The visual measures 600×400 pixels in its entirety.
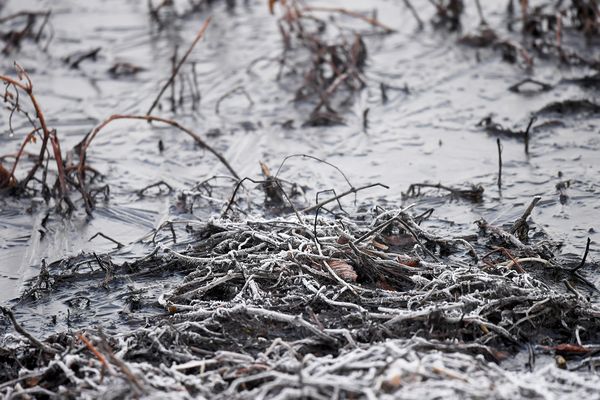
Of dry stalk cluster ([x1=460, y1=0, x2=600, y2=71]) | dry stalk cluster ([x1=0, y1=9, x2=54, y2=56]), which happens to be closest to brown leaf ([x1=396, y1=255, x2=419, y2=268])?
dry stalk cluster ([x1=460, y1=0, x2=600, y2=71])

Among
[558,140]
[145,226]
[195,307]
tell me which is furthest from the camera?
[558,140]

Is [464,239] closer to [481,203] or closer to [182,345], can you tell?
[481,203]

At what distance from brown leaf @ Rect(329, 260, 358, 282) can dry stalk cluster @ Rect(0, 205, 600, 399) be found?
1 cm

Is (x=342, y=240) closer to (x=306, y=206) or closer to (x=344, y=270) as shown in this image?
(x=344, y=270)

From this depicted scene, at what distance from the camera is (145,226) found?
531 centimetres

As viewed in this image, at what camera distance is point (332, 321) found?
12.8ft

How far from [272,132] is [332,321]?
290cm

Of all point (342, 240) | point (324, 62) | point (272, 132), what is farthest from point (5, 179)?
point (324, 62)

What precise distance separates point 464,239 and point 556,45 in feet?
11.2

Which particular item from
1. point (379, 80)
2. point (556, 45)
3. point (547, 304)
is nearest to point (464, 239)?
point (547, 304)

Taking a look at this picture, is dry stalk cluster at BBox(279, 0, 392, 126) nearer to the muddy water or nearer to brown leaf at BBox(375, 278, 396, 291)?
the muddy water

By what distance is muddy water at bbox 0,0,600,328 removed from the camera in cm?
523

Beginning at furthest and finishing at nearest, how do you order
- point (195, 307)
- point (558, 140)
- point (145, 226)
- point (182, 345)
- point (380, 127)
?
point (380, 127) → point (558, 140) → point (145, 226) → point (195, 307) → point (182, 345)

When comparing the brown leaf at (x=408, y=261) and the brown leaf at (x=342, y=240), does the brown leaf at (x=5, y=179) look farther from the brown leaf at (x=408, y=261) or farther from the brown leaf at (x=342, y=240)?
the brown leaf at (x=408, y=261)
